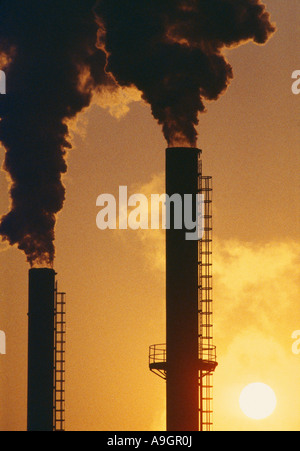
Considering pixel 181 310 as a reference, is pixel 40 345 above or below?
above

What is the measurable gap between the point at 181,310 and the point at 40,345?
9915mm

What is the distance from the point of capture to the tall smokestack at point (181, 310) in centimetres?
4597

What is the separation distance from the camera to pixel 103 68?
54000mm

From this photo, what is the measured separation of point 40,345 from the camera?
178 feet

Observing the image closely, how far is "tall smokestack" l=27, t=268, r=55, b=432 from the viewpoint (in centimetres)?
5388

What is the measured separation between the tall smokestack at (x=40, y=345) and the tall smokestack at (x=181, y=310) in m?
9.17

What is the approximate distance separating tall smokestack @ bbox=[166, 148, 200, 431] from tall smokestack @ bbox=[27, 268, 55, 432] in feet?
30.1

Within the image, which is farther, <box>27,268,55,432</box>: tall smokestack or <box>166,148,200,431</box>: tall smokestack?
<box>27,268,55,432</box>: tall smokestack
